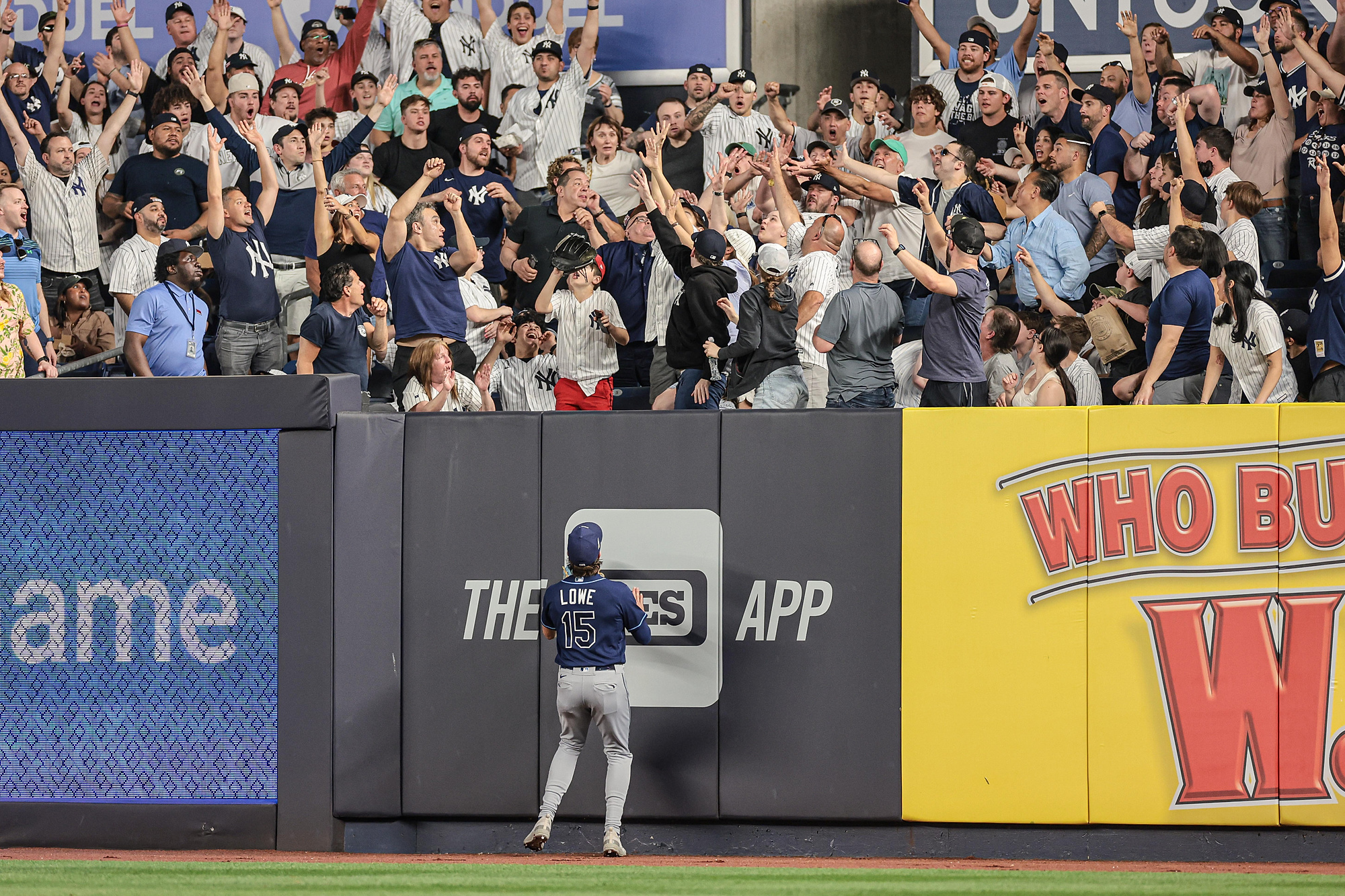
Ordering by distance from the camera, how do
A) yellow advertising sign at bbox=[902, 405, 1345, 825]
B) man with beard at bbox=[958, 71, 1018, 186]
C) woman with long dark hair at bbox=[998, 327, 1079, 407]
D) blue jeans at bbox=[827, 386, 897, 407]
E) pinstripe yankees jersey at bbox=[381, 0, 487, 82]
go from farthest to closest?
1. pinstripe yankees jersey at bbox=[381, 0, 487, 82]
2. man with beard at bbox=[958, 71, 1018, 186]
3. blue jeans at bbox=[827, 386, 897, 407]
4. woman with long dark hair at bbox=[998, 327, 1079, 407]
5. yellow advertising sign at bbox=[902, 405, 1345, 825]

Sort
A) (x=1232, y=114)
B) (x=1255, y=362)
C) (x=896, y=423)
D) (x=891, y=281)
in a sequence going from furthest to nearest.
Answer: (x=1232, y=114), (x=891, y=281), (x=1255, y=362), (x=896, y=423)

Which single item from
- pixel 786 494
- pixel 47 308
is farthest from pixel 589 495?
pixel 47 308

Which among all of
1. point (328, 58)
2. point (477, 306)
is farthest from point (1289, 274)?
point (328, 58)

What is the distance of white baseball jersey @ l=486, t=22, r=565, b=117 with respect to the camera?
12914 millimetres

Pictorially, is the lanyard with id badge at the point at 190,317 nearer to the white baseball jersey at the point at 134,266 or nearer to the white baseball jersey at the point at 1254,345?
the white baseball jersey at the point at 134,266

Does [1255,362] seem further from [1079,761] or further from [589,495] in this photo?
[589,495]

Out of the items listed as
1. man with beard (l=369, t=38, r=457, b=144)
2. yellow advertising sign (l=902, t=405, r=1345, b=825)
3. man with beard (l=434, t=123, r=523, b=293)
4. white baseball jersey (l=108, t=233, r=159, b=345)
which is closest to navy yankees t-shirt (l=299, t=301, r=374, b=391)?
man with beard (l=434, t=123, r=523, b=293)

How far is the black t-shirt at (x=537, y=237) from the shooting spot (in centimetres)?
1106

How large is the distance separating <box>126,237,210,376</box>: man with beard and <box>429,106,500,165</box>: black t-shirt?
372 cm

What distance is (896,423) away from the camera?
7.22 m

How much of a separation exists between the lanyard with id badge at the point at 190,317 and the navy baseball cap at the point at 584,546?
3.73 m

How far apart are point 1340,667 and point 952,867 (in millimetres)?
2235

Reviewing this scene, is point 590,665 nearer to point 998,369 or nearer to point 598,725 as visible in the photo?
point 598,725

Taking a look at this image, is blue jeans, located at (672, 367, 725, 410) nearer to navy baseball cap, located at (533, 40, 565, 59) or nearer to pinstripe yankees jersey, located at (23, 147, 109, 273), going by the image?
navy baseball cap, located at (533, 40, 565, 59)
